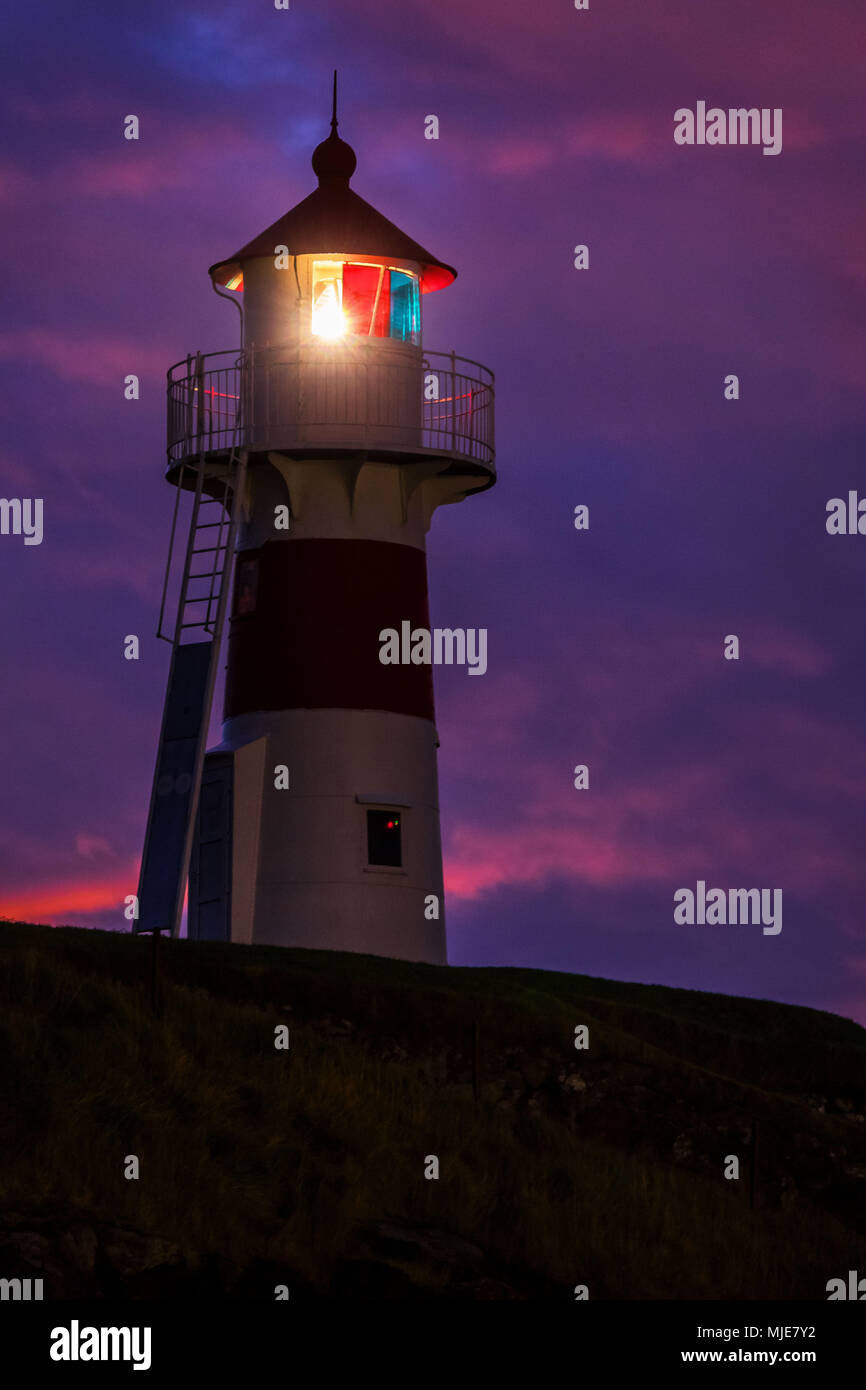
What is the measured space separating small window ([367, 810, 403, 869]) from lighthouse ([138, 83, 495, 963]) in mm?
27

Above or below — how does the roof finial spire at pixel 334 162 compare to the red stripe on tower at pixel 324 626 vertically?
above

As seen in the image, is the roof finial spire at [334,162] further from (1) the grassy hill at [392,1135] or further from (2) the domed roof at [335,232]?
(1) the grassy hill at [392,1135]

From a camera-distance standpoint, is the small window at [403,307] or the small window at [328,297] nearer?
the small window at [328,297]

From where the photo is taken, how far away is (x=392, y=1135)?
81.5 feet

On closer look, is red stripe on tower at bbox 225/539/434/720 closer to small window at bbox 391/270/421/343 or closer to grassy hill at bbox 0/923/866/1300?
small window at bbox 391/270/421/343

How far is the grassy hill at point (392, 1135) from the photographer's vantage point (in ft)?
71.1

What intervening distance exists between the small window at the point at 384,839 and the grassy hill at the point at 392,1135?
281 centimetres

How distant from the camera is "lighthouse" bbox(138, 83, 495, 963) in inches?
1371

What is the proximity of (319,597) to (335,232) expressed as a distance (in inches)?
197

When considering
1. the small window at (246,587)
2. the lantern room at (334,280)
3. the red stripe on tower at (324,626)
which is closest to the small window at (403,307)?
the lantern room at (334,280)

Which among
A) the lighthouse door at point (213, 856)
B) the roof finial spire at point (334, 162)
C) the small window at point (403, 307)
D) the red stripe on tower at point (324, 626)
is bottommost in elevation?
the lighthouse door at point (213, 856)

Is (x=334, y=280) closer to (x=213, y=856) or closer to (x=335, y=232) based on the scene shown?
(x=335, y=232)
